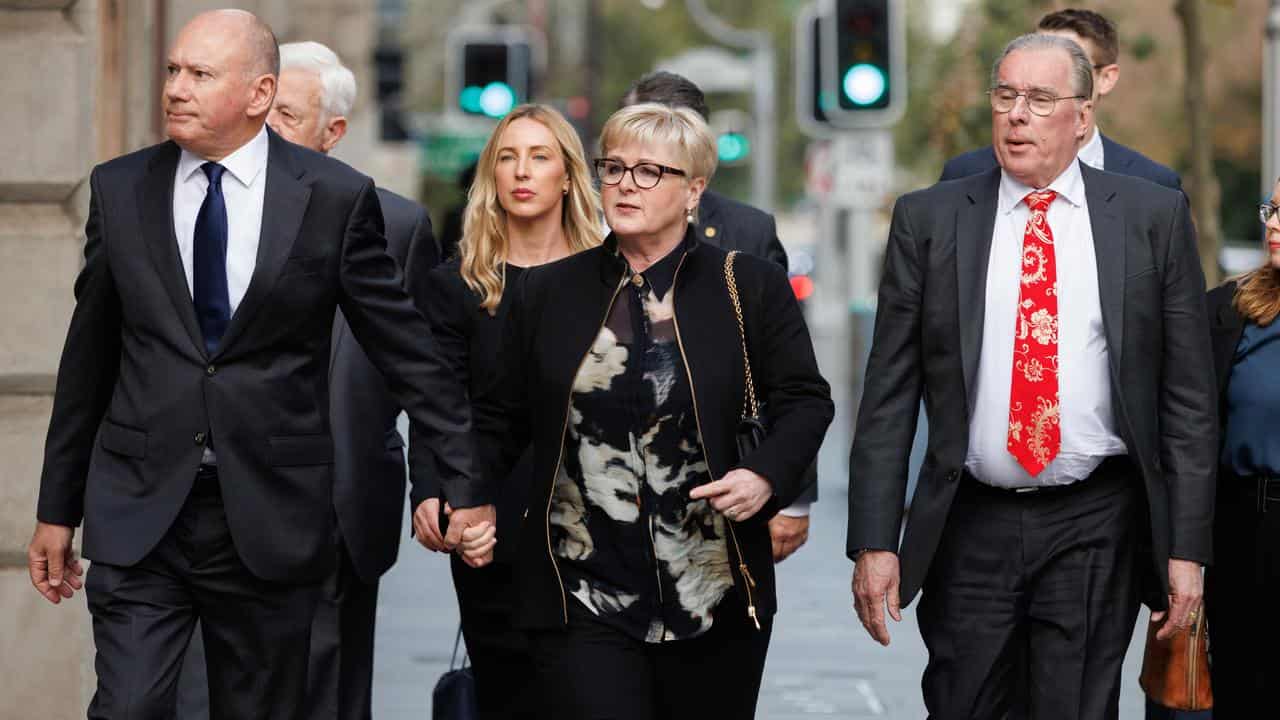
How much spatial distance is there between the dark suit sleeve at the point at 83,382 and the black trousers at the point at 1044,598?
2016 mm

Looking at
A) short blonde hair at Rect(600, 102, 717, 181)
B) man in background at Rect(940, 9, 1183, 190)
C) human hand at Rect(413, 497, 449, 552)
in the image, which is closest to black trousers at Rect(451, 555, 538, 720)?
human hand at Rect(413, 497, 449, 552)

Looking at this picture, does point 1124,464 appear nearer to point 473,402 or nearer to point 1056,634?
point 1056,634

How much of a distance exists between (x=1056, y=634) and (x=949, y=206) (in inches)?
41.2

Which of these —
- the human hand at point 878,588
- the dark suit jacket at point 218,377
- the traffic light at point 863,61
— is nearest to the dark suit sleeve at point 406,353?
the dark suit jacket at point 218,377

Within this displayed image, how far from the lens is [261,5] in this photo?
1512cm

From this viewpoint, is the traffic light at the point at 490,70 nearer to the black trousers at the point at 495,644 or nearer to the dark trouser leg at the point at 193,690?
the dark trouser leg at the point at 193,690

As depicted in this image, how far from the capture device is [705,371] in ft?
16.5

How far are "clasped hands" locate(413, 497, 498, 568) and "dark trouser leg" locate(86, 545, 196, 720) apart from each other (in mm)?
624

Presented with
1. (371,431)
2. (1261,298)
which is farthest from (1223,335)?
(371,431)

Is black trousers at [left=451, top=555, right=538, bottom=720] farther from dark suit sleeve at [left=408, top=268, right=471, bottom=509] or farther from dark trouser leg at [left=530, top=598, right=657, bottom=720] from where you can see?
dark trouser leg at [left=530, top=598, right=657, bottom=720]

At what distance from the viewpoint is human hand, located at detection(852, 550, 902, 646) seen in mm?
5319

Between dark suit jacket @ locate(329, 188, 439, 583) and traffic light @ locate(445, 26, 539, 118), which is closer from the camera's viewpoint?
dark suit jacket @ locate(329, 188, 439, 583)

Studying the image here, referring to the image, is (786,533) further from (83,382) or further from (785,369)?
(83,382)

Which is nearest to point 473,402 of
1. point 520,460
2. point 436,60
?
point 520,460
